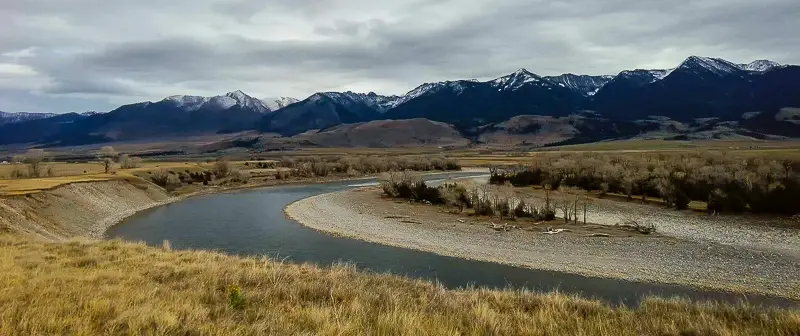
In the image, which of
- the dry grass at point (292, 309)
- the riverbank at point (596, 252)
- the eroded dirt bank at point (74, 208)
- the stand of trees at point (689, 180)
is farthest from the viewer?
the stand of trees at point (689, 180)

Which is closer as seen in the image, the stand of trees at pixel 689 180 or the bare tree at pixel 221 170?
the stand of trees at pixel 689 180

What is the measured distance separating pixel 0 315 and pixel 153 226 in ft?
104

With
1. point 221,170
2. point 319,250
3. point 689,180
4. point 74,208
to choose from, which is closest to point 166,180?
point 221,170

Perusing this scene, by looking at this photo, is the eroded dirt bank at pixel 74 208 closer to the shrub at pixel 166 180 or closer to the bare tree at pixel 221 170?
the shrub at pixel 166 180

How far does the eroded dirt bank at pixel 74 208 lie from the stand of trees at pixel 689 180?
39033 mm

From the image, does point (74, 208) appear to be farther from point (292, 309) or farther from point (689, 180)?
point (689, 180)

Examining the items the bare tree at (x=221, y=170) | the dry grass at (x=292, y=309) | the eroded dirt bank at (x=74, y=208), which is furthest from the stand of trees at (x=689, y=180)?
the eroded dirt bank at (x=74, y=208)

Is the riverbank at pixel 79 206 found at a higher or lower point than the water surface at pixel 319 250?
higher

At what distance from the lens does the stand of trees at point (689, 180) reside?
35.6 m

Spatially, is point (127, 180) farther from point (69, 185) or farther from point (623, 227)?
point (623, 227)

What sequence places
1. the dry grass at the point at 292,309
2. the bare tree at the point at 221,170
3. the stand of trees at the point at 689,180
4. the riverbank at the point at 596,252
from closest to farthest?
the dry grass at the point at 292,309, the riverbank at the point at 596,252, the stand of trees at the point at 689,180, the bare tree at the point at 221,170

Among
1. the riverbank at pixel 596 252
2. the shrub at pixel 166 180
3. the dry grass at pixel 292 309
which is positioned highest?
the dry grass at pixel 292 309

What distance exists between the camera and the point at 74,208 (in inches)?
1453

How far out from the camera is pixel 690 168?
50469mm
